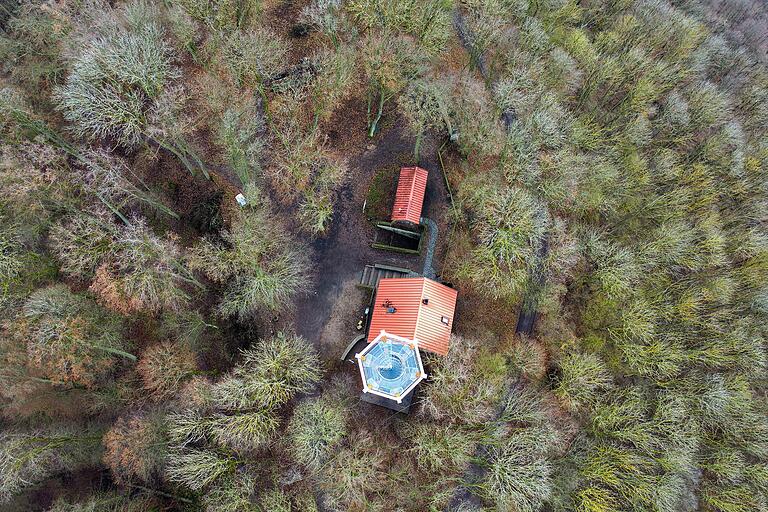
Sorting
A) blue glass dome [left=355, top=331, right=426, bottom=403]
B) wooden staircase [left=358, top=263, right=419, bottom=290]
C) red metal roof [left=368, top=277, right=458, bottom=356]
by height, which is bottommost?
blue glass dome [left=355, top=331, right=426, bottom=403]

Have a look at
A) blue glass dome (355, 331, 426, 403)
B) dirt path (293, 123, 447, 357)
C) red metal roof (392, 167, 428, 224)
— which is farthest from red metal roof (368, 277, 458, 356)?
red metal roof (392, 167, 428, 224)

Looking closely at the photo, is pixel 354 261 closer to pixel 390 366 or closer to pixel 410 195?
pixel 410 195

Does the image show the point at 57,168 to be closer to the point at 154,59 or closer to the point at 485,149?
the point at 154,59

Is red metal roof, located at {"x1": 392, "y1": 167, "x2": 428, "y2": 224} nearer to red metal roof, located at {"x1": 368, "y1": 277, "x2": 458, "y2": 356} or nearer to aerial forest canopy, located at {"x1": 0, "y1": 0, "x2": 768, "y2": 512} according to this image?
aerial forest canopy, located at {"x1": 0, "y1": 0, "x2": 768, "y2": 512}

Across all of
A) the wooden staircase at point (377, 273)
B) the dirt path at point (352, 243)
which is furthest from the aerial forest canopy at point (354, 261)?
the wooden staircase at point (377, 273)

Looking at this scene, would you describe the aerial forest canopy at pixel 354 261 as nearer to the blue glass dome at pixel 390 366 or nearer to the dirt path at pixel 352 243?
the dirt path at pixel 352 243

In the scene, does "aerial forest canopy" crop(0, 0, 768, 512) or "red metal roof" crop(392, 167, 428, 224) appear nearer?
"aerial forest canopy" crop(0, 0, 768, 512)

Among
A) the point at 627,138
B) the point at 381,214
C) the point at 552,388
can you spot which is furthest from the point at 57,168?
the point at 627,138
